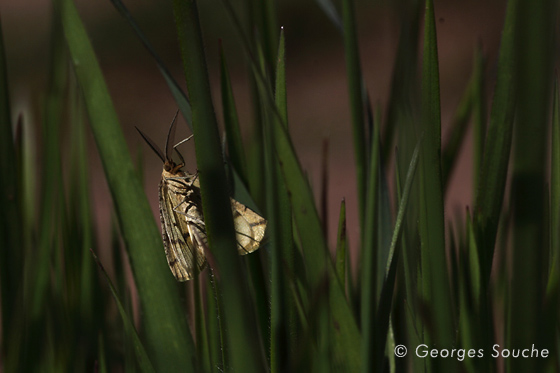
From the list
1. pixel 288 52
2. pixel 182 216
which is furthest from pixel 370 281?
pixel 288 52

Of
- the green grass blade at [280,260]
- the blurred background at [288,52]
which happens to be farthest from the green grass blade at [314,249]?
the blurred background at [288,52]

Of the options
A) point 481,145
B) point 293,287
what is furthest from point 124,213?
point 481,145

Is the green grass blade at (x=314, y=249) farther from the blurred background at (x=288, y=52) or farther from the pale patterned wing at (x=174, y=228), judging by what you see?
the blurred background at (x=288, y=52)

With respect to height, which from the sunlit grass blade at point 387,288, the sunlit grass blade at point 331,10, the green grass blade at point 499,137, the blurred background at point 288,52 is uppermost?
the blurred background at point 288,52

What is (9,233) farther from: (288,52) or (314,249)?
(288,52)

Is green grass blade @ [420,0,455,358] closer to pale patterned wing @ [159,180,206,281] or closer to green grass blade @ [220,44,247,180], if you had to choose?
green grass blade @ [220,44,247,180]
